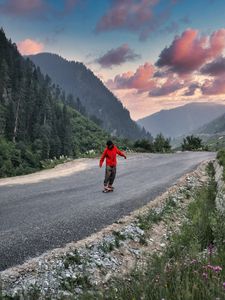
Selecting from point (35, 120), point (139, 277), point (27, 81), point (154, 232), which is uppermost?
point (27, 81)

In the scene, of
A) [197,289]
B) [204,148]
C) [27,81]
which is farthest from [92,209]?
[27,81]

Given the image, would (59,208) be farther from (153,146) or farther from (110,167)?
(153,146)

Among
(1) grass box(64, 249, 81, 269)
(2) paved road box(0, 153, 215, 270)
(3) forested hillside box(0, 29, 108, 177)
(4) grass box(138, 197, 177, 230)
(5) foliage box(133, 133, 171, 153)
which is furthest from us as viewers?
(3) forested hillside box(0, 29, 108, 177)

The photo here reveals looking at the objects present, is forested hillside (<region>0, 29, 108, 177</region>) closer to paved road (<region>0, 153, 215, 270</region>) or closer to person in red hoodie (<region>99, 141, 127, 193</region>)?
paved road (<region>0, 153, 215, 270</region>)

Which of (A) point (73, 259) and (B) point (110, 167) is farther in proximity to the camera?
(B) point (110, 167)

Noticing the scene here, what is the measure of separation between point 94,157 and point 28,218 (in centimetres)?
2266

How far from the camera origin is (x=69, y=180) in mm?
17781

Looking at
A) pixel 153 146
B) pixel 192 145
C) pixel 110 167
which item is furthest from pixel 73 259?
pixel 192 145

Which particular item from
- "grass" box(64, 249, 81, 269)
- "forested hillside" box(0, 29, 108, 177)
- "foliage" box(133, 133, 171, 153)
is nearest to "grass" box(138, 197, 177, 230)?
"grass" box(64, 249, 81, 269)

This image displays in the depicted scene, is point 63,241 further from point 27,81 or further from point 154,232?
point 27,81

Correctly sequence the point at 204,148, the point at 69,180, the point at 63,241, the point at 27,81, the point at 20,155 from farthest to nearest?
the point at 27,81, the point at 20,155, the point at 204,148, the point at 69,180, the point at 63,241

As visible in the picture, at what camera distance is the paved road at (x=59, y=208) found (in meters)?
7.84

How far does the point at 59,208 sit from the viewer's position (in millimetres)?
11109

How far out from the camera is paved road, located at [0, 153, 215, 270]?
7844 mm
